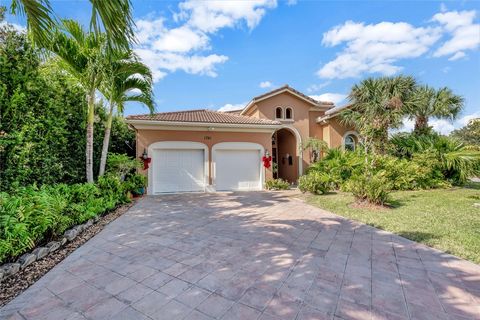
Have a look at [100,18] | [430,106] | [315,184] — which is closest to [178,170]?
[315,184]

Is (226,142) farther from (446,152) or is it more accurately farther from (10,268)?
(446,152)

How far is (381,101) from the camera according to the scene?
47.3ft

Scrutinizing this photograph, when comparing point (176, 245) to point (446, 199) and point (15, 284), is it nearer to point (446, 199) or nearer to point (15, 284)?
point (15, 284)

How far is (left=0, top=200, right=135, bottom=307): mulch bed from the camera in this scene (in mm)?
3217

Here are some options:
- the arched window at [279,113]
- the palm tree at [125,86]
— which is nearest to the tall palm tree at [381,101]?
the arched window at [279,113]

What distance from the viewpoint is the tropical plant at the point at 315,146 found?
16031mm

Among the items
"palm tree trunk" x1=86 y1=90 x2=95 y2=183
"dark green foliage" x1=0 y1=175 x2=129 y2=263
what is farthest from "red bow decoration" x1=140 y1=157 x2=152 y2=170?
"dark green foliage" x1=0 y1=175 x2=129 y2=263

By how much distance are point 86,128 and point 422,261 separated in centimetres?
1066

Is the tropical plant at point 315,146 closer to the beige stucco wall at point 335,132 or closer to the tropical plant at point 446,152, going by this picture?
the beige stucco wall at point 335,132

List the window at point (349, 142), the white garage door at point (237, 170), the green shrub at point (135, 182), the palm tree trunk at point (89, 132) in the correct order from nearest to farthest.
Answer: the palm tree trunk at point (89, 132) → the green shrub at point (135, 182) → the white garage door at point (237, 170) → the window at point (349, 142)

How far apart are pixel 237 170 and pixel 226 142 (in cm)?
187

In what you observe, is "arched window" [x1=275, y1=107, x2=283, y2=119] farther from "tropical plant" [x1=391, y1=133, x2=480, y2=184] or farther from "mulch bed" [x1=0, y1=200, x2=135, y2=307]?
"mulch bed" [x1=0, y1=200, x2=135, y2=307]

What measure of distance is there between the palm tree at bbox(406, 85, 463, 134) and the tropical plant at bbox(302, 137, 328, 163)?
5.43 meters

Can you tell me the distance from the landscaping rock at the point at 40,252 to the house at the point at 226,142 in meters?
7.85
